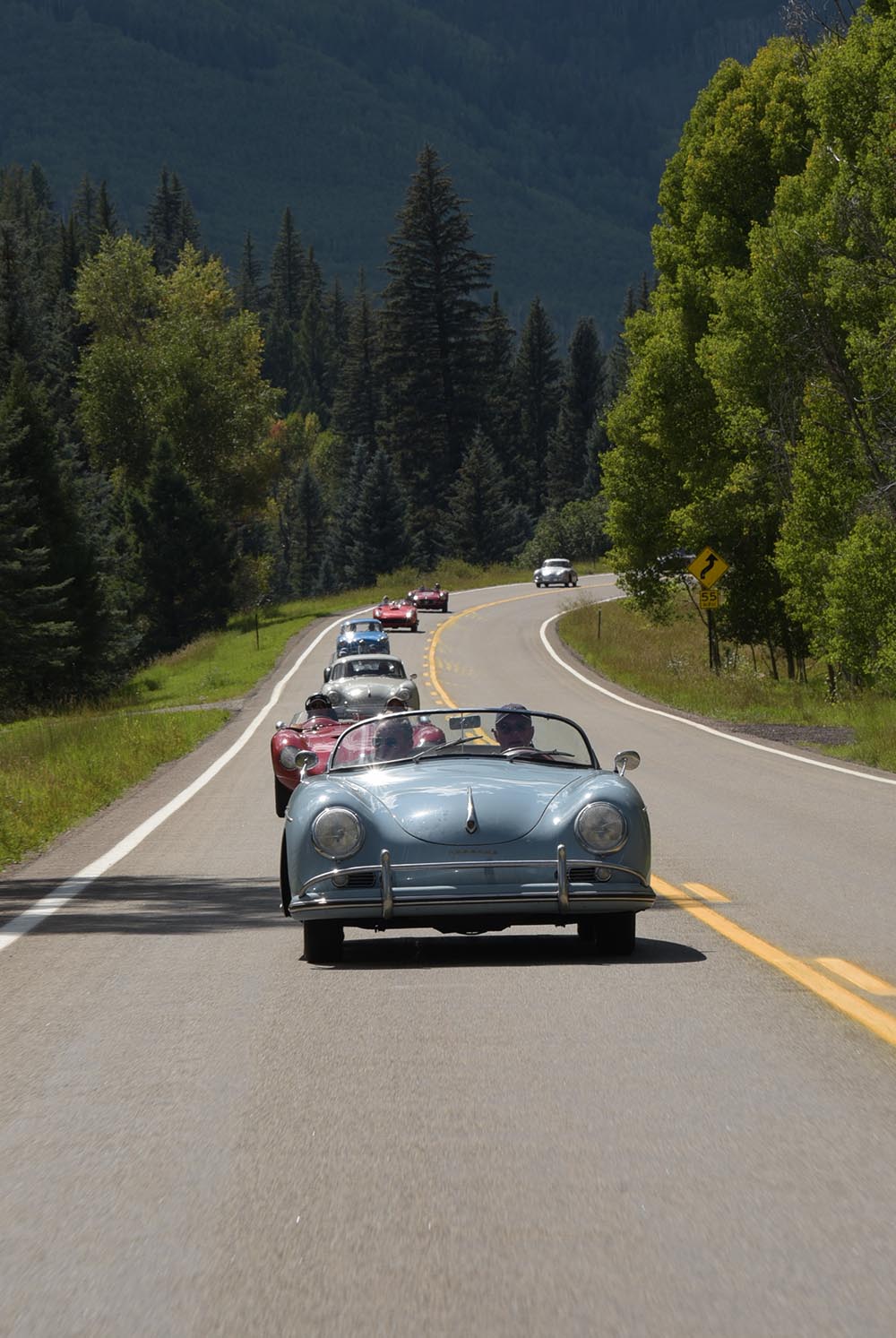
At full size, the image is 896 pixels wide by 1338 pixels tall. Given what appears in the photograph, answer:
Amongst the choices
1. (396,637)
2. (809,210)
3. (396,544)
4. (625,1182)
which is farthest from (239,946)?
(396,544)

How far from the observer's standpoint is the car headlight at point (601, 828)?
9.11 meters

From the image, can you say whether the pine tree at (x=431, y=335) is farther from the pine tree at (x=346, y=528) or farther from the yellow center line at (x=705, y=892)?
the yellow center line at (x=705, y=892)

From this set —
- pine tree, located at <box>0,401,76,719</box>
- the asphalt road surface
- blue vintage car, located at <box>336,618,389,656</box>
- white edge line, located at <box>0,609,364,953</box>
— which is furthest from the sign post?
the asphalt road surface

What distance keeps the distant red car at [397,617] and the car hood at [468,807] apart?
184 ft

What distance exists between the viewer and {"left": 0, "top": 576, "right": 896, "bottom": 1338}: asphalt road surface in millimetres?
4332

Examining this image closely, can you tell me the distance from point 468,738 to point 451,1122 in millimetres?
4759

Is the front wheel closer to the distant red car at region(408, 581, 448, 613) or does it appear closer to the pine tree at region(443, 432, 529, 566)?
the distant red car at region(408, 581, 448, 613)

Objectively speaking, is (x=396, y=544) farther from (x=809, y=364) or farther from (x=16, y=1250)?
(x=16, y=1250)

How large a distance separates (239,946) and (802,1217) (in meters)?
5.68

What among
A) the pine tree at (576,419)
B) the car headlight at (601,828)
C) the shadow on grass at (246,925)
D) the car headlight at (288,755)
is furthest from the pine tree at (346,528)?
the car headlight at (601,828)

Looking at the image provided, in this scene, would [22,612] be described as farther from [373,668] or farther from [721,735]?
[721,735]

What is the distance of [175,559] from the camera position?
82188mm

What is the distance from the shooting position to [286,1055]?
7074mm

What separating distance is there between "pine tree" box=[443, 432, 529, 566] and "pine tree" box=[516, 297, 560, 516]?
38.8m
